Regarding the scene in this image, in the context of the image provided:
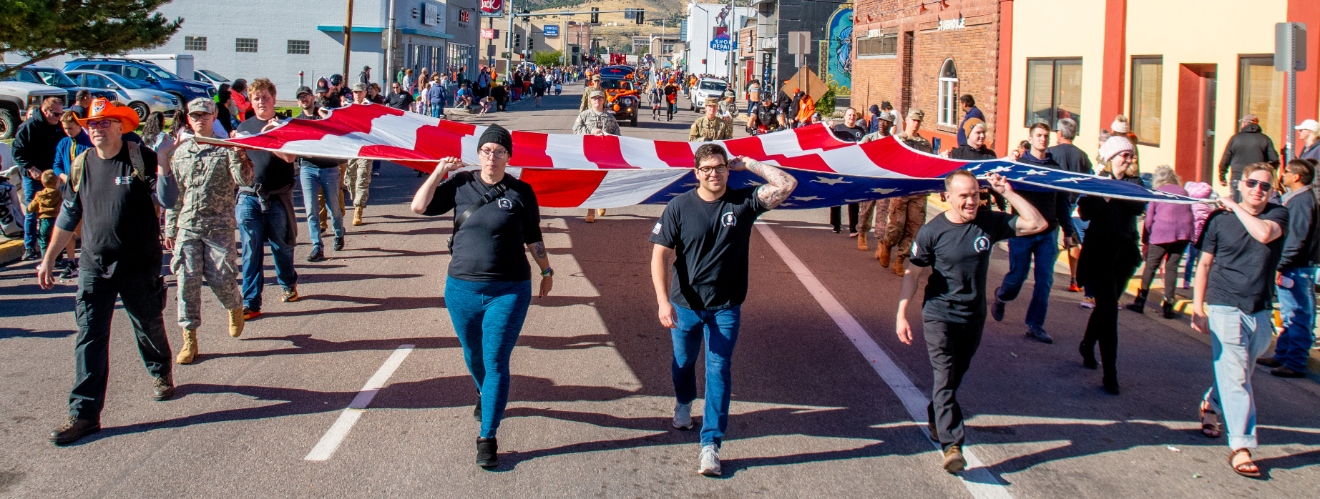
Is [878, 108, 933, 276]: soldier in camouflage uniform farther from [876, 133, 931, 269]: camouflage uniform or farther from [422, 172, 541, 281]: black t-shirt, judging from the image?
[422, 172, 541, 281]: black t-shirt

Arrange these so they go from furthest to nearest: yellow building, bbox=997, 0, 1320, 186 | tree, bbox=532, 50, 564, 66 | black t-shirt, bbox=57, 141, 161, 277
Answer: tree, bbox=532, 50, 564, 66, yellow building, bbox=997, 0, 1320, 186, black t-shirt, bbox=57, 141, 161, 277

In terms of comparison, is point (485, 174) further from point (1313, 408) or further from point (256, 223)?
point (1313, 408)

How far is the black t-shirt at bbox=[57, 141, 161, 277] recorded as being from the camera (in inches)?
234

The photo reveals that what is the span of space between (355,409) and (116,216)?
1665mm

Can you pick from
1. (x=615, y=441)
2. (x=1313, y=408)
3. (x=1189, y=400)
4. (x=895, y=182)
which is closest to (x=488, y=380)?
(x=615, y=441)

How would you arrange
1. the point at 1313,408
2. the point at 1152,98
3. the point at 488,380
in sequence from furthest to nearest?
the point at 1152,98 < the point at 1313,408 < the point at 488,380

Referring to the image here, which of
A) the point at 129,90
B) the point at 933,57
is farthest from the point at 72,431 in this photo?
the point at 129,90

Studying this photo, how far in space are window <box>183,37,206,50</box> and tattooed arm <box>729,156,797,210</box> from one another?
49330 millimetres

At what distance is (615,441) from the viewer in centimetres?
593

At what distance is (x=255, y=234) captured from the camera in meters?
8.52

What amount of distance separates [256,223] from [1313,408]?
296 inches

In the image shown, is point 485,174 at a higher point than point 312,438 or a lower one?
higher

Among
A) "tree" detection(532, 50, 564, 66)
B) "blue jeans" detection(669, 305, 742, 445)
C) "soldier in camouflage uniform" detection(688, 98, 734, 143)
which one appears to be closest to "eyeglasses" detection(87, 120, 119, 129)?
"blue jeans" detection(669, 305, 742, 445)

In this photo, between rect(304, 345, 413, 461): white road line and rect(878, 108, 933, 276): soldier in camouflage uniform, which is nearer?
rect(304, 345, 413, 461): white road line
